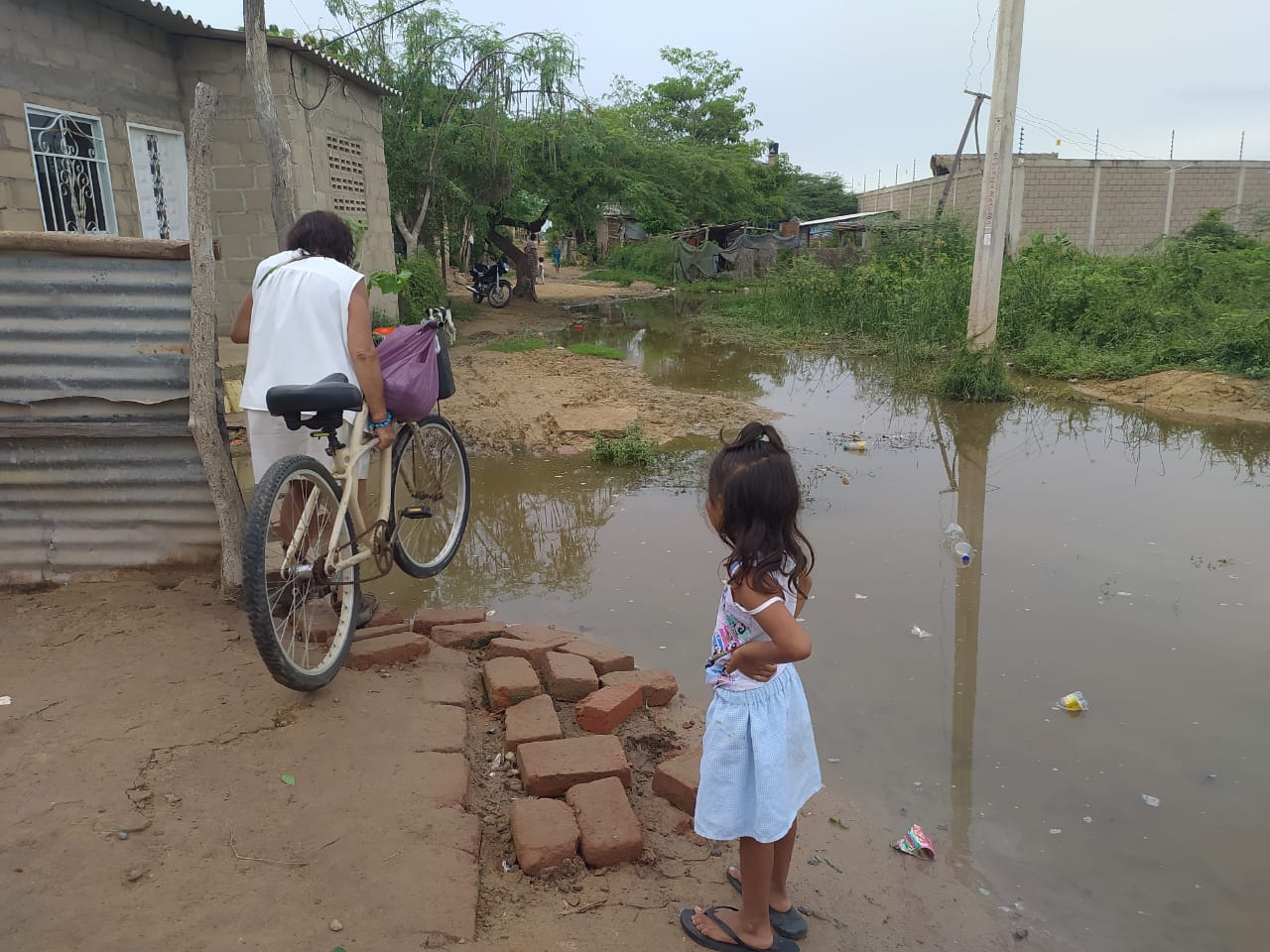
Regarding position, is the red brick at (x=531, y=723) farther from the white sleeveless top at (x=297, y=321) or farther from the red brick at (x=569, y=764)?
the white sleeveless top at (x=297, y=321)

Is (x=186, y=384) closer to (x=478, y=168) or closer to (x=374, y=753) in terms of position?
(x=374, y=753)

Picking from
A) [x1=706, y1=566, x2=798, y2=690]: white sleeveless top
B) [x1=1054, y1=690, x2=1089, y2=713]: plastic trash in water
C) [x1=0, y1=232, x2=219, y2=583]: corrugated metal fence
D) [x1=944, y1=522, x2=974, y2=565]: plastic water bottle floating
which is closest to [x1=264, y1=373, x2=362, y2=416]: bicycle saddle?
[x1=0, y1=232, x2=219, y2=583]: corrugated metal fence

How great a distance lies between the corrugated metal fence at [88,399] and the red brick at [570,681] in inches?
A: 61.0

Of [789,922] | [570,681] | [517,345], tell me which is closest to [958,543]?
[570,681]

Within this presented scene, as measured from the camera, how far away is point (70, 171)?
286 inches

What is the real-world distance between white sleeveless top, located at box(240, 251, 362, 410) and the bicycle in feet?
0.35

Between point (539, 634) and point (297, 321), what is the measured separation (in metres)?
1.56

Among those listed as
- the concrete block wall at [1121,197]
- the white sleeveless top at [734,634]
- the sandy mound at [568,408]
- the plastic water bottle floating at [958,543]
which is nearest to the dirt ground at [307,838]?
the white sleeveless top at [734,634]

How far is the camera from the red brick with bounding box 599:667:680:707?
10.4ft

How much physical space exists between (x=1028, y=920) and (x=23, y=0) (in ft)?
29.0

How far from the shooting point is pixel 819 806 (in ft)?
8.75

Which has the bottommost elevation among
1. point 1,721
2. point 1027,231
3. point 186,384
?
point 1,721

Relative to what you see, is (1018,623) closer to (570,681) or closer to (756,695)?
(570,681)

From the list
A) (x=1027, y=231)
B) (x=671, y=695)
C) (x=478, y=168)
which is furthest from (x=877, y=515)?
(x=1027, y=231)
